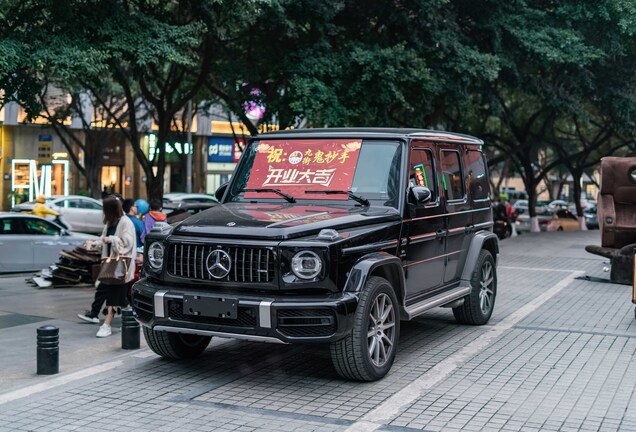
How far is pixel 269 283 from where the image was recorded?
686cm

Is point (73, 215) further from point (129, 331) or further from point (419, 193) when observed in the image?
point (419, 193)

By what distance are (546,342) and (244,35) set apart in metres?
13.0

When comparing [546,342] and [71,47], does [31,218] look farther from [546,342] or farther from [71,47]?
[546,342]

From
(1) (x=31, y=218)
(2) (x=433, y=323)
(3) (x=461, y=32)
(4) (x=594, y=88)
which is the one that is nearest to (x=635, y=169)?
(2) (x=433, y=323)

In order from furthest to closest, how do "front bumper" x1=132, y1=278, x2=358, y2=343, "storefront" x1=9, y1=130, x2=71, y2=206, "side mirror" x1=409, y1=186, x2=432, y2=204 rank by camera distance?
"storefront" x1=9, y1=130, x2=71, y2=206 < "side mirror" x1=409, y1=186, x2=432, y2=204 < "front bumper" x1=132, y1=278, x2=358, y2=343

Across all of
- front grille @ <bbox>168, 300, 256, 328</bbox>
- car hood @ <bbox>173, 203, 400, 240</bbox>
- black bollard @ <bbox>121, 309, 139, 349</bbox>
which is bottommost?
black bollard @ <bbox>121, 309, 139, 349</bbox>

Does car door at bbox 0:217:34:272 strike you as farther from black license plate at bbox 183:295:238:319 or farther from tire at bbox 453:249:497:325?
black license plate at bbox 183:295:238:319

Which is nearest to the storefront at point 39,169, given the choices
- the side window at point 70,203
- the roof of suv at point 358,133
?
the side window at point 70,203

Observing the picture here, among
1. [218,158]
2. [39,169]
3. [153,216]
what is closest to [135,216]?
[153,216]

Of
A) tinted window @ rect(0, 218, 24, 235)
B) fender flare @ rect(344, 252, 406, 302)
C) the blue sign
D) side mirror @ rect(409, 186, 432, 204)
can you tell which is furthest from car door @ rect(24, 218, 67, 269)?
the blue sign

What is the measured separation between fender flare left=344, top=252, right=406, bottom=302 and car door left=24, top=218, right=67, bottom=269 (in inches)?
430

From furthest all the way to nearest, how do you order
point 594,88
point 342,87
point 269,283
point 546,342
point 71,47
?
point 594,88
point 342,87
point 71,47
point 546,342
point 269,283

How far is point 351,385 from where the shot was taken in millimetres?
7246

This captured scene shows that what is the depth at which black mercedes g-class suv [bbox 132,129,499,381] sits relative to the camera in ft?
22.5
